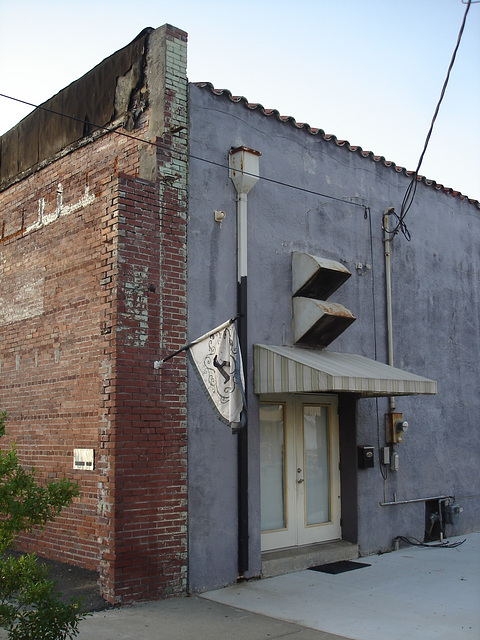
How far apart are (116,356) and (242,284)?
1.97 metres

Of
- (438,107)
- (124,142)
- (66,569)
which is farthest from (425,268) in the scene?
(66,569)

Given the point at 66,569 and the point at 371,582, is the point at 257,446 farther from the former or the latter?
the point at 66,569

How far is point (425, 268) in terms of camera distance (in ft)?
37.9

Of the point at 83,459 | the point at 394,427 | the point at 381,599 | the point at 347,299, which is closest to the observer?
the point at 381,599

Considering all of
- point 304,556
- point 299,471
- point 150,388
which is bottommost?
point 304,556

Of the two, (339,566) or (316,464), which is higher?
(316,464)

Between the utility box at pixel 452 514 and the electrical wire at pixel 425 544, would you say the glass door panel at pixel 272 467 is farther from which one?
the utility box at pixel 452 514

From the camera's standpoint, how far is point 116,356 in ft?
23.6

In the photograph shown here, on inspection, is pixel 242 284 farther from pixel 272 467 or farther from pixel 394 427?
pixel 394 427

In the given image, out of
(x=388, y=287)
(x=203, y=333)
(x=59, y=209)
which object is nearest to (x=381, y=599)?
(x=203, y=333)

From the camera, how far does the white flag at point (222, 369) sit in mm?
6840

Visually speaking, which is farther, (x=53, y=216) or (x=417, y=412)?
(x=417, y=412)

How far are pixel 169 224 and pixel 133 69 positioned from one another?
2146mm

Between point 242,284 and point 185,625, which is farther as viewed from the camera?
point 242,284
